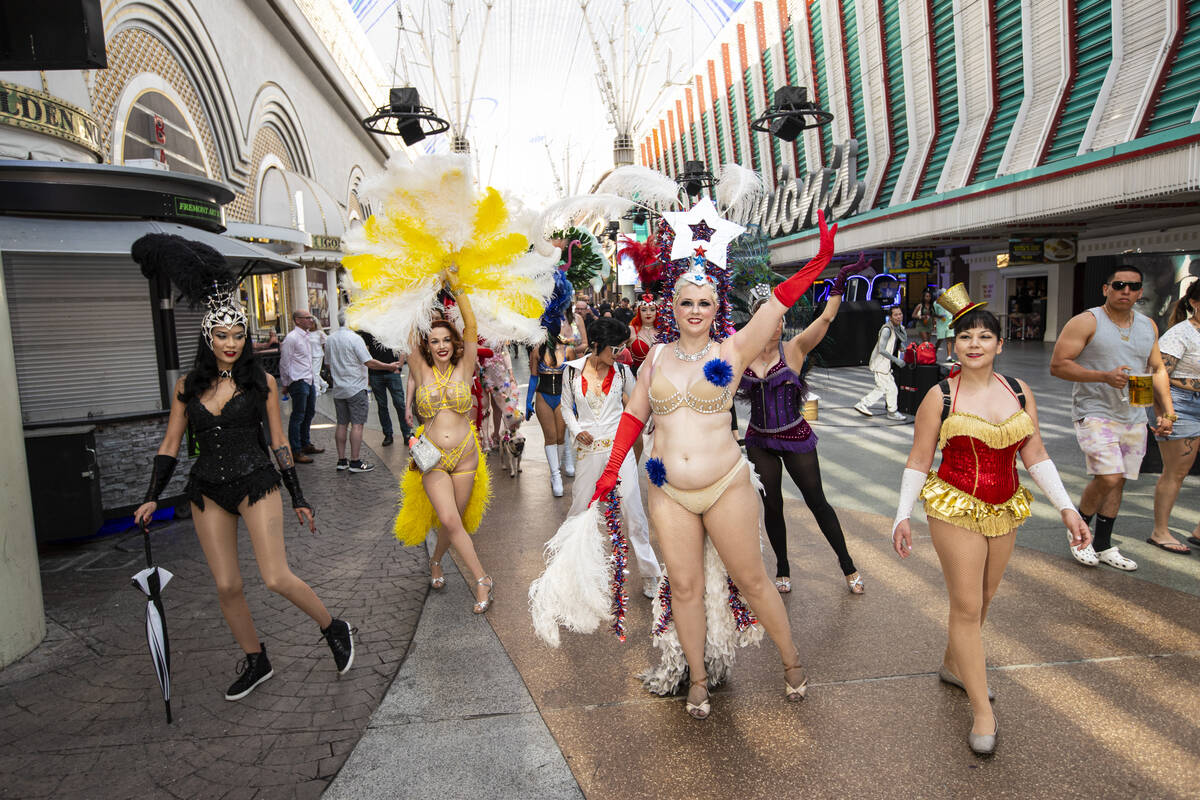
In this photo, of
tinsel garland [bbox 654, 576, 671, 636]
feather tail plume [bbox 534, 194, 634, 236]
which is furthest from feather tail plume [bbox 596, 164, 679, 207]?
tinsel garland [bbox 654, 576, 671, 636]

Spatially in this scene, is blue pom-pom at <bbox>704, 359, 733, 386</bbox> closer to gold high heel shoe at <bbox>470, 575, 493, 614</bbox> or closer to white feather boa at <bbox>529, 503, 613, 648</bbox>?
white feather boa at <bbox>529, 503, 613, 648</bbox>

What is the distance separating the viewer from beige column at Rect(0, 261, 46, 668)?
3787 mm

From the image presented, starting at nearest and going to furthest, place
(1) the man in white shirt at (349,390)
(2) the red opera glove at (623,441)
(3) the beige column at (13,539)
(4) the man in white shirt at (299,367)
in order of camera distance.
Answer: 1. (2) the red opera glove at (623,441)
2. (3) the beige column at (13,539)
3. (1) the man in white shirt at (349,390)
4. (4) the man in white shirt at (299,367)

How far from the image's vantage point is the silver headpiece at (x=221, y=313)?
355cm

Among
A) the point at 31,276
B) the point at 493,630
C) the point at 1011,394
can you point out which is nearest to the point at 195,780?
the point at 493,630

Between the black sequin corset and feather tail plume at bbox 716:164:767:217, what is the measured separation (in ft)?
9.00

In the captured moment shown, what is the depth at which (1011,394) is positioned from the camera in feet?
9.78

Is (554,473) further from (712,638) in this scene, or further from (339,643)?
(712,638)

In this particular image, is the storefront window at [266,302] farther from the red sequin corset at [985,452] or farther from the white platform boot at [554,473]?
the red sequin corset at [985,452]

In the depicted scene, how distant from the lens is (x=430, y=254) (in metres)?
4.24

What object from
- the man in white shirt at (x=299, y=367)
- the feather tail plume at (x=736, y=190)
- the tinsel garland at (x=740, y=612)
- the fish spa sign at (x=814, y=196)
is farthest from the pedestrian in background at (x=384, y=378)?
the fish spa sign at (x=814, y=196)

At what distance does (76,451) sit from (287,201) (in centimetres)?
1754

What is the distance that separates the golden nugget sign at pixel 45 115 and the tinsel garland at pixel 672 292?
7292 mm

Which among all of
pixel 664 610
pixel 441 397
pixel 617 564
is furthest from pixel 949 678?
pixel 441 397
